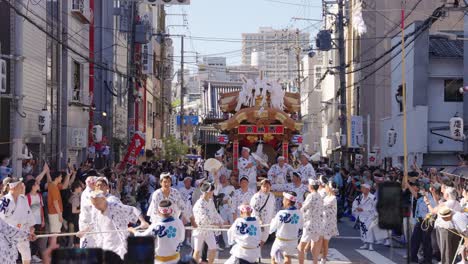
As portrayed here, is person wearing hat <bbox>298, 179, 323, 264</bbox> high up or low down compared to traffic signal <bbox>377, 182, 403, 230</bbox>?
down

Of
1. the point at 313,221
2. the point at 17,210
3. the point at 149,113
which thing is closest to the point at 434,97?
the point at 313,221

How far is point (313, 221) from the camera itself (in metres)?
14.9

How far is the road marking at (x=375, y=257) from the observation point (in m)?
16.5

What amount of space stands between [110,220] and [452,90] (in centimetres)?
2381

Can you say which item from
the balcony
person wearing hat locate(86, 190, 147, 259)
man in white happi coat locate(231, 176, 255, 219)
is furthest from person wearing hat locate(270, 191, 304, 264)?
the balcony

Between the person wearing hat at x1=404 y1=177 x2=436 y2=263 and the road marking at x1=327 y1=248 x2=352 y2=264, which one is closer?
the person wearing hat at x1=404 y1=177 x2=436 y2=263

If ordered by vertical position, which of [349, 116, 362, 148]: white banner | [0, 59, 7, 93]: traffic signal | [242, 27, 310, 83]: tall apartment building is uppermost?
[242, 27, 310, 83]: tall apartment building

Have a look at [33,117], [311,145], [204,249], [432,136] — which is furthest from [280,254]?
[311,145]

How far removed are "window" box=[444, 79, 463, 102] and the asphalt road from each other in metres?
12.8

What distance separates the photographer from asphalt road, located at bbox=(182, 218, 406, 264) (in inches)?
650

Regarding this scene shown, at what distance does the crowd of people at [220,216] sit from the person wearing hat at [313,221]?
0.06ft

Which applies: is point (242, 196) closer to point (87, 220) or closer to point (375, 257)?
point (375, 257)

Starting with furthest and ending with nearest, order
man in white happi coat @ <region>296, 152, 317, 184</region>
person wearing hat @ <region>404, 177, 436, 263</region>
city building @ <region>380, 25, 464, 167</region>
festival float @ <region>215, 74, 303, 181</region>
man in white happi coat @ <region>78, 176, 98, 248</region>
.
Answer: city building @ <region>380, 25, 464, 167</region>, festival float @ <region>215, 74, 303, 181</region>, man in white happi coat @ <region>296, 152, 317, 184</region>, person wearing hat @ <region>404, 177, 436, 263</region>, man in white happi coat @ <region>78, 176, 98, 248</region>

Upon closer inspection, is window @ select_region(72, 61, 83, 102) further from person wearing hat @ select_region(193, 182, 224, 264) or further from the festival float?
person wearing hat @ select_region(193, 182, 224, 264)
